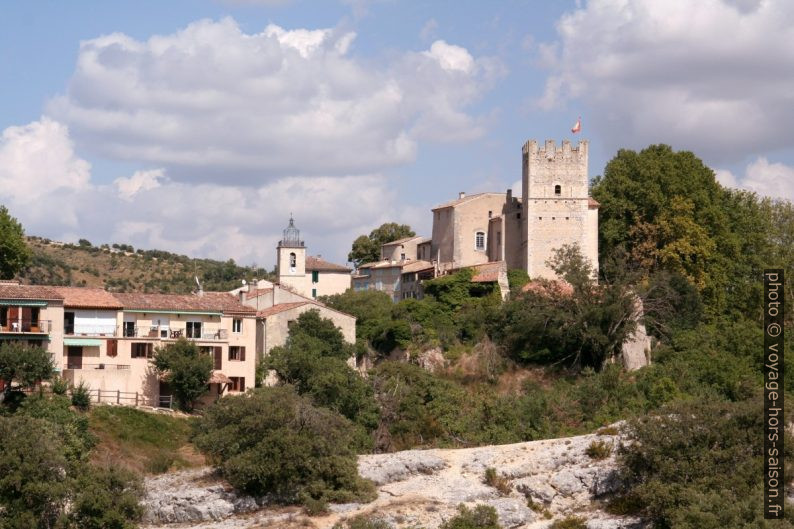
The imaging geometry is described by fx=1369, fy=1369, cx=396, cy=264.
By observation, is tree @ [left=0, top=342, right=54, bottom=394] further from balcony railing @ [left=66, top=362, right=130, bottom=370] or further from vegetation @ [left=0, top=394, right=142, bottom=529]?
vegetation @ [left=0, top=394, right=142, bottom=529]

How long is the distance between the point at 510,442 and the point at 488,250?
86.5ft

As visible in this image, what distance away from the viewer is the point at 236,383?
63.0m

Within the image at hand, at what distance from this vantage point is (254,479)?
47344mm

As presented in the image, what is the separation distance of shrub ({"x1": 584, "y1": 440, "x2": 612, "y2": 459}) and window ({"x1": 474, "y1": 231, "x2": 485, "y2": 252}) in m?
32.5

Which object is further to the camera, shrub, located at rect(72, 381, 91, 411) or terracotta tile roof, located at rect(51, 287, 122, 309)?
terracotta tile roof, located at rect(51, 287, 122, 309)

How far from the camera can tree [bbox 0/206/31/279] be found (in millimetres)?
69500

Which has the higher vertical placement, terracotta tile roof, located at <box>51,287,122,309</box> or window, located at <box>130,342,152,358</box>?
terracotta tile roof, located at <box>51,287,122,309</box>

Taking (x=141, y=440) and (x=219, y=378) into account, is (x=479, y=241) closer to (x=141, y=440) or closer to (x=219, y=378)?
(x=219, y=378)

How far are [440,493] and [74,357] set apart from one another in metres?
19.3

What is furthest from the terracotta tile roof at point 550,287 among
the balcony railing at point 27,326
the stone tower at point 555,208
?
the balcony railing at point 27,326

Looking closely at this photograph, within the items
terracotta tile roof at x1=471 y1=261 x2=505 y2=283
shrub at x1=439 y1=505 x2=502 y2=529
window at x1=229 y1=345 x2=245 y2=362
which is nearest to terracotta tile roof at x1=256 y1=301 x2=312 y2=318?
window at x1=229 y1=345 x2=245 y2=362

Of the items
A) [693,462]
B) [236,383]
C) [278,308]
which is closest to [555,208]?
[278,308]

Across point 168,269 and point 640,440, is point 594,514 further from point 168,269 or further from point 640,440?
point 168,269

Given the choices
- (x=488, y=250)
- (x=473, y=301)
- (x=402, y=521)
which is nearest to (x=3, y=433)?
(x=402, y=521)
